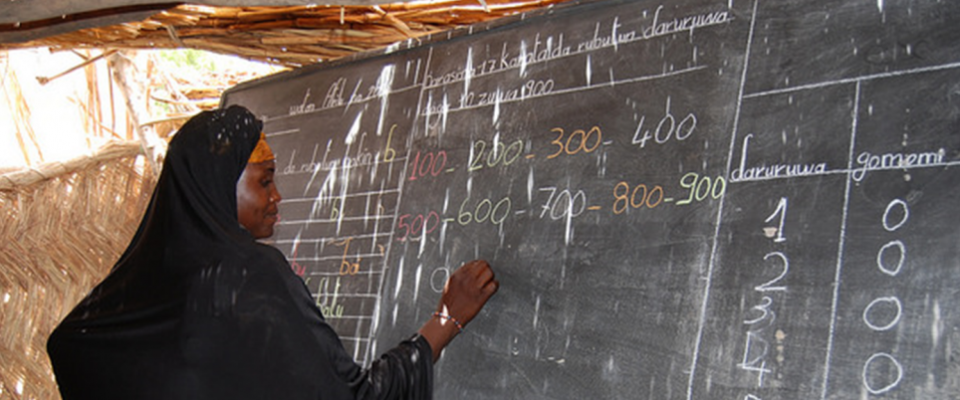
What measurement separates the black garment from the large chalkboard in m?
0.55

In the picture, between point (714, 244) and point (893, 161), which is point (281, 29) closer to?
point (714, 244)

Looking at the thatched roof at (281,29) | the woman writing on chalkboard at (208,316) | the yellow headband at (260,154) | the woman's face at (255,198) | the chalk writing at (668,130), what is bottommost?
the woman writing on chalkboard at (208,316)

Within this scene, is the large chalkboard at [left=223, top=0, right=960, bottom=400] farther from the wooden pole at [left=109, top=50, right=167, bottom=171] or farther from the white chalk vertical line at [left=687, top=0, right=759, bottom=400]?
the wooden pole at [left=109, top=50, right=167, bottom=171]

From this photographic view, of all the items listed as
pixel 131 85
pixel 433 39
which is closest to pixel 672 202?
pixel 433 39

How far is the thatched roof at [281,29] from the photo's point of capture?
3.98m

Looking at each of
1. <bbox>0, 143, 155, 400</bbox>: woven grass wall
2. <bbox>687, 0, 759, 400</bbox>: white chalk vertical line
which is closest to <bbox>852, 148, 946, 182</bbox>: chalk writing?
<bbox>687, 0, 759, 400</bbox>: white chalk vertical line

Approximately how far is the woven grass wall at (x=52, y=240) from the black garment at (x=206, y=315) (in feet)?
8.12

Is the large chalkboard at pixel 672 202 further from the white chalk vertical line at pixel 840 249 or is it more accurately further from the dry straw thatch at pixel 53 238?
the dry straw thatch at pixel 53 238

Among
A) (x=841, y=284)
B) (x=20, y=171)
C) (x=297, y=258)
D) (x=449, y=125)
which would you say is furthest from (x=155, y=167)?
(x=841, y=284)

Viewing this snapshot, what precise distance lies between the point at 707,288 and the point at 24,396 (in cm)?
385

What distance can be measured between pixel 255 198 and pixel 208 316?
0.43 m

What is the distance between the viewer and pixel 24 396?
504 centimetres

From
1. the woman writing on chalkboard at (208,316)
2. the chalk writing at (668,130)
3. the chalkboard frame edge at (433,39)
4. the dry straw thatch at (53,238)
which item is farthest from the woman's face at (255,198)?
the dry straw thatch at (53,238)

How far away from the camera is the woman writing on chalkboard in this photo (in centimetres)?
256
